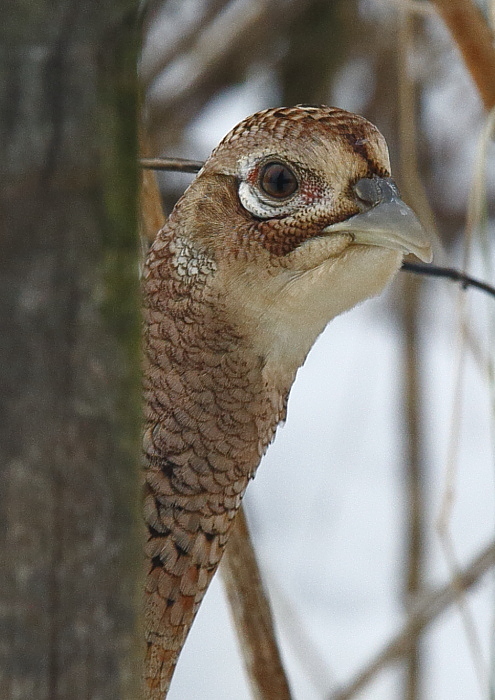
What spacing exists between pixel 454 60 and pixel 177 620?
2189 millimetres

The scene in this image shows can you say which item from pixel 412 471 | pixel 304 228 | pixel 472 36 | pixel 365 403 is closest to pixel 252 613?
pixel 304 228

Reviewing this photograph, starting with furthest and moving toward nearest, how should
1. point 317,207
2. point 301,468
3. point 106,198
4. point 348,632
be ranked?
point 301,468 < point 348,632 < point 317,207 < point 106,198

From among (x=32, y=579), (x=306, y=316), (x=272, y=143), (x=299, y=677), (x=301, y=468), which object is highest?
(x=301, y=468)

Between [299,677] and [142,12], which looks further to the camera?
[299,677]

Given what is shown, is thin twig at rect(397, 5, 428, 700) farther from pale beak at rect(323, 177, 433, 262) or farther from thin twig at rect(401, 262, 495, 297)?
pale beak at rect(323, 177, 433, 262)

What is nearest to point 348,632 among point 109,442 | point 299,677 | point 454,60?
point 299,677

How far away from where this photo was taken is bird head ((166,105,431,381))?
1.06m

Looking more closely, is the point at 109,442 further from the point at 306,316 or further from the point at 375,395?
the point at 375,395

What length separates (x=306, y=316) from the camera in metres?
1.08

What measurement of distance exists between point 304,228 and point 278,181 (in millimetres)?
57

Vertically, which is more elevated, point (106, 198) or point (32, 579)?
point (106, 198)

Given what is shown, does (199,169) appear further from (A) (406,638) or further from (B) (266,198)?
(A) (406,638)

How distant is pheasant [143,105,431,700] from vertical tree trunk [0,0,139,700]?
0.48 metres

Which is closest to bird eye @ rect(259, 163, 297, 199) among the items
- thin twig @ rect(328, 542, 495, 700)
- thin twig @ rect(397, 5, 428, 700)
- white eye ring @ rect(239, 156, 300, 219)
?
white eye ring @ rect(239, 156, 300, 219)
